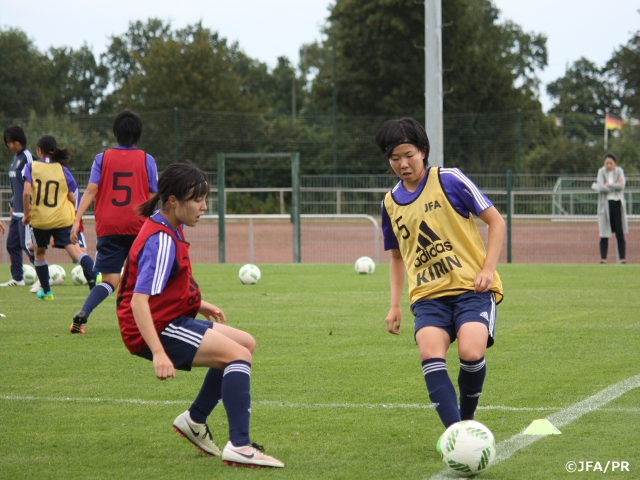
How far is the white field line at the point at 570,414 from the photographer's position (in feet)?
13.4

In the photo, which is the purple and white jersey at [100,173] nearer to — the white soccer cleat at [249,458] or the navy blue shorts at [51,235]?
the navy blue shorts at [51,235]

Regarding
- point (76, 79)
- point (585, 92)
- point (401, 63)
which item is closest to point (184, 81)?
point (401, 63)

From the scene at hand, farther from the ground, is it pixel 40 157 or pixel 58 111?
pixel 58 111

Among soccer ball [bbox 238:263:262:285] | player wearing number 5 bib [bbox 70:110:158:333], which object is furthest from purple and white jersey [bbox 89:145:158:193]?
soccer ball [bbox 238:263:262:285]

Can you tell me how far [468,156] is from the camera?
29297mm

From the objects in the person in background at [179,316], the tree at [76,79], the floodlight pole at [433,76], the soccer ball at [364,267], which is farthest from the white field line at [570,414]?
the tree at [76,79]

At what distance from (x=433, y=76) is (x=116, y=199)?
10.0m

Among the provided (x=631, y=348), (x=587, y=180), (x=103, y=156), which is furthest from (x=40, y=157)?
(x=587, y=180)

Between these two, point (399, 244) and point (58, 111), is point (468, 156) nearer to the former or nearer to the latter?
point (399, 244)

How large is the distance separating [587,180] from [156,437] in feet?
60.9

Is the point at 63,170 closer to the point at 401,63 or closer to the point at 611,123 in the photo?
the point at 611,123

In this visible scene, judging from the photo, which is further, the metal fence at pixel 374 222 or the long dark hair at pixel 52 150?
the metal fence at pixel 374 222

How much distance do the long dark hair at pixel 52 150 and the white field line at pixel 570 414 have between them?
7128mm

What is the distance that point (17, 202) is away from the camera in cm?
1191
